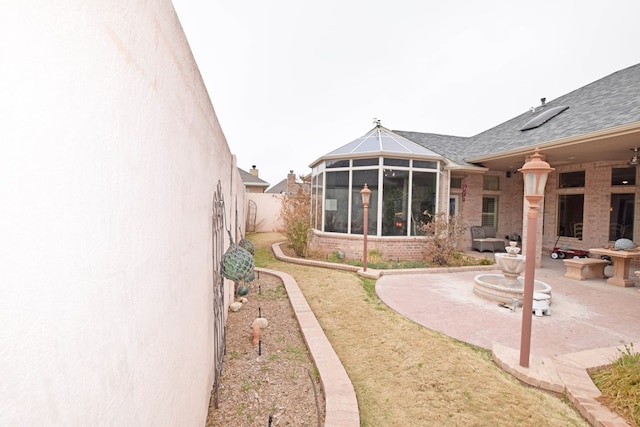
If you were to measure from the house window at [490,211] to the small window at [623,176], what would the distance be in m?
3.86

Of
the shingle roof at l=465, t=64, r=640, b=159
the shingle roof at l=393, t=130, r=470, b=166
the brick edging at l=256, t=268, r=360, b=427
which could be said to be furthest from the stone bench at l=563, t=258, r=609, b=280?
the brick edging at l=256, t=268, r=360, b=427

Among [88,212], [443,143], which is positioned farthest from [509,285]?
[443,143]

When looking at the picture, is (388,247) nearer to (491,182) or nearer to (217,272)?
(491,182)

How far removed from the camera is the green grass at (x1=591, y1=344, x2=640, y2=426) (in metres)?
2.70

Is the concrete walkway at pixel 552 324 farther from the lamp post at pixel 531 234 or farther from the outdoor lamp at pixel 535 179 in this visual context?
the outdoor lamp at pixel 535 179

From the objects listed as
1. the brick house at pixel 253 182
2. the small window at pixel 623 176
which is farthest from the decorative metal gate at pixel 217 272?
the brick house at pixel 253 182

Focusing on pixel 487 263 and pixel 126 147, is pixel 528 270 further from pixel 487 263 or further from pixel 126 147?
pixel 487 263

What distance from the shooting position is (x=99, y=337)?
759 mm

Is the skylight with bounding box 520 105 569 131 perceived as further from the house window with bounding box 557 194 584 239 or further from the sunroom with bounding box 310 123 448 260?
the sunroom with bounding box 310 123 448 260

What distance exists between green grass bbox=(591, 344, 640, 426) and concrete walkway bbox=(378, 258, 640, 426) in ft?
0.29

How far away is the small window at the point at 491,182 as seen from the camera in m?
13.1

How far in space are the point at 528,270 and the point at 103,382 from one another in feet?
13.7

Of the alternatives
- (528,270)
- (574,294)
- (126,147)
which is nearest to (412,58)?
(574,294)

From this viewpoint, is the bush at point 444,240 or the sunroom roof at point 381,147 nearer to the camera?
the bush at point 444,240
